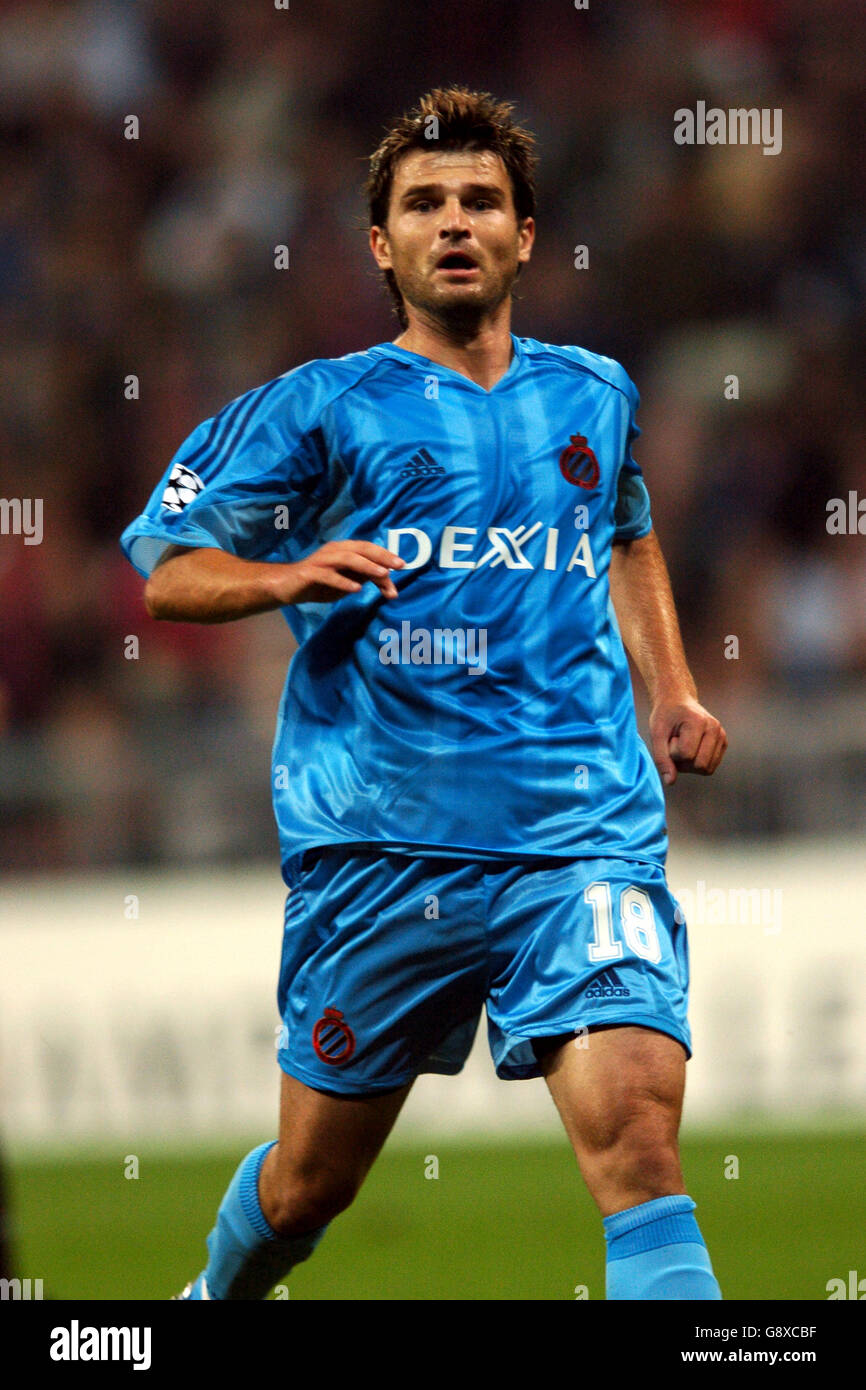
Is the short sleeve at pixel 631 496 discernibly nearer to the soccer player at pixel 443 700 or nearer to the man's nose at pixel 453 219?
the soccer player at pixel 443 700

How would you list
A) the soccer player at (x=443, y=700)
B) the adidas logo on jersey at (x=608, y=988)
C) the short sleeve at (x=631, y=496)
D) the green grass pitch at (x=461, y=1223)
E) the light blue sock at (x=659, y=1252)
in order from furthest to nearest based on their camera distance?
the green grass pitch at (x=461, y=1223) → the short sleeve at (x=631, y=496) → the soccer player at (x=443, y=700) → the adidas logo on jersey at (x=608, y=988) → the light blue sock at (x=659, y=1252)

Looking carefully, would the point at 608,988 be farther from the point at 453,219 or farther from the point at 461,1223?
the point at 461,1223

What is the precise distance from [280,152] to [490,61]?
131cm

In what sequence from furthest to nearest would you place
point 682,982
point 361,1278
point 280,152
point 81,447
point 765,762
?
point 280,152, point 81,447, point 765,762, point 361,1278, point 682,982

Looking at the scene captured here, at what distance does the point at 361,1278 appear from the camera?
557 centimetres

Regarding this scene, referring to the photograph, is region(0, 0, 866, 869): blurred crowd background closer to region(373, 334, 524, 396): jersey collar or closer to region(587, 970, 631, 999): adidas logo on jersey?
region(373, 334, 524, 396): jersey collar

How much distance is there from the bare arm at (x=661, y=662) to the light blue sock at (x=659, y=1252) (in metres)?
0.85

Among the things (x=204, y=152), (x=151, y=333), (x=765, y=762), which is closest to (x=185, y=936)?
(x=765, y=762)

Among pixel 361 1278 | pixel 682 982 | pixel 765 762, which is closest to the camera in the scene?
pixel 682 982

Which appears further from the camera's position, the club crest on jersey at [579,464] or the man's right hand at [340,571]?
the club crest on jersey at [579,464]

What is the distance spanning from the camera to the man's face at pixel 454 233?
3.69m

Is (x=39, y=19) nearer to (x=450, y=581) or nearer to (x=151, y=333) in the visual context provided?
(x=151, y=333)

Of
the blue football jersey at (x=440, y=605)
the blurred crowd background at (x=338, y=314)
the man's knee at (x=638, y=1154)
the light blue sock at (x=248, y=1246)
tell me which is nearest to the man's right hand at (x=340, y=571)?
the blue football jersey at (x=440, y=605)

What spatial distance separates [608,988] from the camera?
3336 mm
